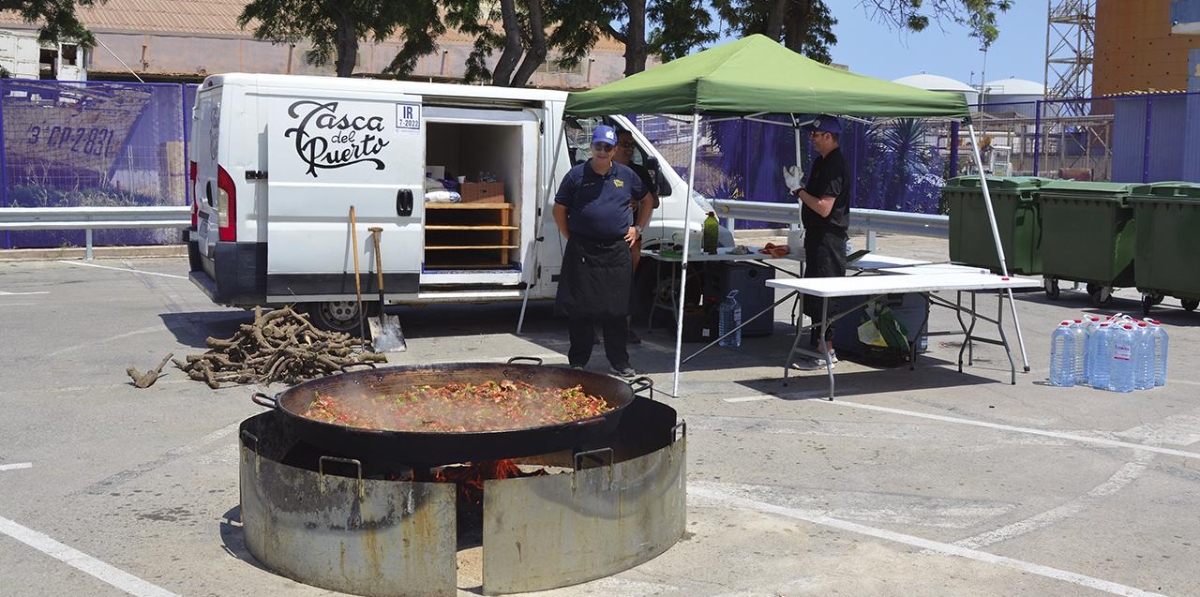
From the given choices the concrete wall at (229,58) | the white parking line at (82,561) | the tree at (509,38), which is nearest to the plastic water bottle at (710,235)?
the white parking line at (82,561)

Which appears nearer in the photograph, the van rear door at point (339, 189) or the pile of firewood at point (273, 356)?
the pile of firewood at point (273, 356)

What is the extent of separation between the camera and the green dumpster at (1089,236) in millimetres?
13438

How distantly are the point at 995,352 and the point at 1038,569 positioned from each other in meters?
5.96

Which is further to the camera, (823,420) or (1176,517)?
(823,420)

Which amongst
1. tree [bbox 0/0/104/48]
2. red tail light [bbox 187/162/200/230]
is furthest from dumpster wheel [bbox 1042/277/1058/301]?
tree [bbox 0/0/104/48]

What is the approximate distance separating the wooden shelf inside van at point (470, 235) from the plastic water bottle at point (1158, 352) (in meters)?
5.42

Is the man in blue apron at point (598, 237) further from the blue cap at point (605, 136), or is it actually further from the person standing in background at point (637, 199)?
the person standing in background at point (637, 199)

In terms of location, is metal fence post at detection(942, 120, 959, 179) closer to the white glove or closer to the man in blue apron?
the white glove

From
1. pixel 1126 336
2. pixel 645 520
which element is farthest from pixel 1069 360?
pixel 645 520

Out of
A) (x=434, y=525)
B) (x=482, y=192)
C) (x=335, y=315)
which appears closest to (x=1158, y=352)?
(x=482, y=192)

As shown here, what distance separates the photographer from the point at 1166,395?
9195 millimetres

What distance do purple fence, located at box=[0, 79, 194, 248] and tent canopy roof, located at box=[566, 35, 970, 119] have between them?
9977 millimetres

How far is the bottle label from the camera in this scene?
923 centimetres

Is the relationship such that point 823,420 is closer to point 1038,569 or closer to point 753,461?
point 753,461
